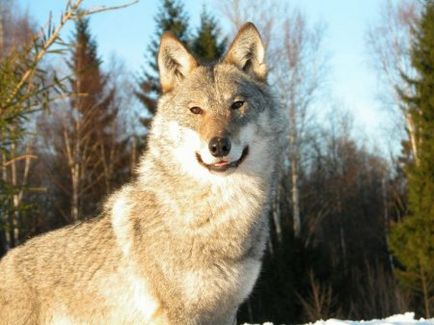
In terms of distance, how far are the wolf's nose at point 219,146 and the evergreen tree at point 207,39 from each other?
803 inches

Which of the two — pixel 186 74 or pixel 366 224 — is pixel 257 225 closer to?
pixel 186 74

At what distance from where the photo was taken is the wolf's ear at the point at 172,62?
13.5 feet

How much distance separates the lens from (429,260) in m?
21.2

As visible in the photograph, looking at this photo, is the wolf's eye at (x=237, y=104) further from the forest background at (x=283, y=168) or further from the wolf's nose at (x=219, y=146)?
the forest background at (x=283, y=168)

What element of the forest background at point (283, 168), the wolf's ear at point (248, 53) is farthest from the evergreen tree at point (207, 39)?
the wolf's ear at point (248, 53)

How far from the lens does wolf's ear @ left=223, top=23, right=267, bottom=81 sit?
4.23 metres

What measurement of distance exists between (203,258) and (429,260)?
2000cm

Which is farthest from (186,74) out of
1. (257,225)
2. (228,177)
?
(257,225)

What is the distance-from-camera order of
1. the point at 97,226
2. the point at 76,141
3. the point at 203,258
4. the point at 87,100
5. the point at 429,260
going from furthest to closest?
the point at 87,100
the point at 76,141
the point at 429,260
the point at 97,226
the point at 203,258

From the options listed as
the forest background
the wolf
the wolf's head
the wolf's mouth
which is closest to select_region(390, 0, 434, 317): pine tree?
the forest background

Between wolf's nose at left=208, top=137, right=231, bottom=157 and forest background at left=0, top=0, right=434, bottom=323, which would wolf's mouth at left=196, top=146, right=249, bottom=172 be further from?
forest background at left=0, top=0, right=434, bottom=323

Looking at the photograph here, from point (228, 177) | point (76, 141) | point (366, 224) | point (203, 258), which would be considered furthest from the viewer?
point (366, 224)

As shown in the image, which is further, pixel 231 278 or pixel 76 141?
pixel 76 141

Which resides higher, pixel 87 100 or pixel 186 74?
pixel 87 100
